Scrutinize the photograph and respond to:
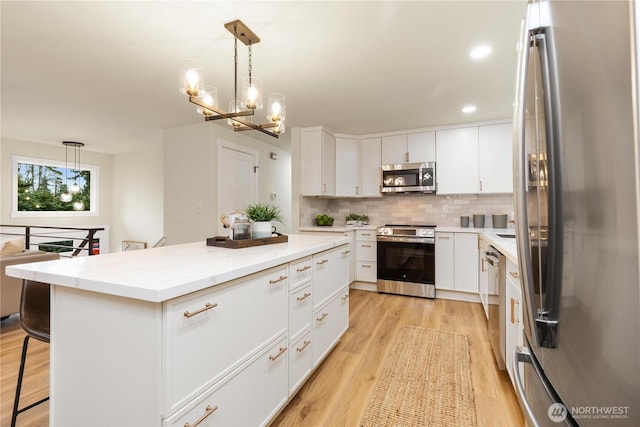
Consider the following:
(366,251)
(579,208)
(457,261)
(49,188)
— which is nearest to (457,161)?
(457,261)

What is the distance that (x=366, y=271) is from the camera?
427 cm

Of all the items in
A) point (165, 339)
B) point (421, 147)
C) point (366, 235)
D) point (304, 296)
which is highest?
point (421, 147)

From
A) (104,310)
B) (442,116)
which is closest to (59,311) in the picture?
(104,310)

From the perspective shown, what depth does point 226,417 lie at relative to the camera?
3.90 feet

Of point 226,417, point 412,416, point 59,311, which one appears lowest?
point 412,416

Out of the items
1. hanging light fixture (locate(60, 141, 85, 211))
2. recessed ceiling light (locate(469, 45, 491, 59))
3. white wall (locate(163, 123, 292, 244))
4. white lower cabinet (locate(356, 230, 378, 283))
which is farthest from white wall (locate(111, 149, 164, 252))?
recessed ceiling light (locate(469, 45, 491, 59))

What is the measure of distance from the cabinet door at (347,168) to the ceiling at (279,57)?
774mm

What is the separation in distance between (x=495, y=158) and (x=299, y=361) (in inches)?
140

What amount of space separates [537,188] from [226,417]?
133cm

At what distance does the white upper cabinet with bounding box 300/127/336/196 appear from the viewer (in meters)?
4.21

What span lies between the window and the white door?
3807 millimetres

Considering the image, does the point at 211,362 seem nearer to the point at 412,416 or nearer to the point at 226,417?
the point at 226,417

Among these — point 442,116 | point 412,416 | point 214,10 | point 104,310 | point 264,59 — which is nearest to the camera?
point 104,310

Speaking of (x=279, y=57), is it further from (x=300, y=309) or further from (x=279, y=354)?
(x=279, y=354)
